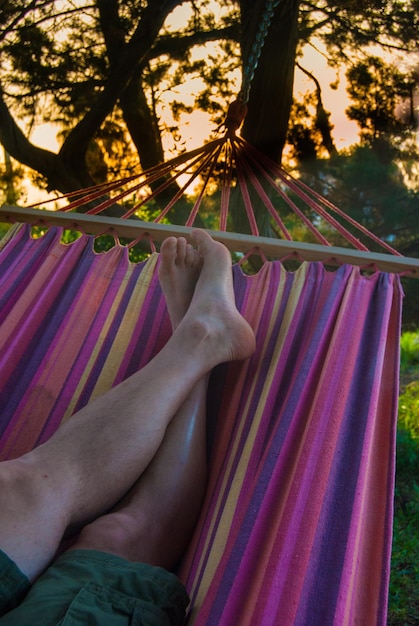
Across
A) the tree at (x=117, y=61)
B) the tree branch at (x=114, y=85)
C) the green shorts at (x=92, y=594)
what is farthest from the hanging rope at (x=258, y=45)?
the green shorts at (x=92, y=594)

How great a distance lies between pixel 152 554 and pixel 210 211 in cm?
265

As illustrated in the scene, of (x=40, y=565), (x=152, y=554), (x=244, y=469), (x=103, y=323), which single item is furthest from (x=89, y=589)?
(x=103, y=323)

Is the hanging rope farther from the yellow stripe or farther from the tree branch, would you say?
the tree branch

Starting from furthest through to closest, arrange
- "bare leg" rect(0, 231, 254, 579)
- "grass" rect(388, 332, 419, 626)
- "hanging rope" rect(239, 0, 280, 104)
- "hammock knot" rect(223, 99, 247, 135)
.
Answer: "grass" rect(388, 332, 419, 626) < "hammock knot" rect(223, 99, 247, 135) < "hanging rope" rect(239, 0, 280, 104) < "bare leg" rect(0, 231, 254, 579)

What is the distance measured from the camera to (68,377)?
4.20ft

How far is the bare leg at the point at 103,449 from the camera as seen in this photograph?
0.75 m

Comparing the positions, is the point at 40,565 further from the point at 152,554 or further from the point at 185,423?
the point at 185,423

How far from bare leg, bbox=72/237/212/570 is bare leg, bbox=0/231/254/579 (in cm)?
4

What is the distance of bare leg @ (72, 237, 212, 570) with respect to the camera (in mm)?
881

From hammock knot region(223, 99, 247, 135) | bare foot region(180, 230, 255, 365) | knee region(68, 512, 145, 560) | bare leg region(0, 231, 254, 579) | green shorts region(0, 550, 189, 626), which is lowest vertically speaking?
green shorts region(0, 550, 189, 626)

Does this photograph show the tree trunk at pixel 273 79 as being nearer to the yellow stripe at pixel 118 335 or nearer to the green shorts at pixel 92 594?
the yellow stripe at pixel 118 335

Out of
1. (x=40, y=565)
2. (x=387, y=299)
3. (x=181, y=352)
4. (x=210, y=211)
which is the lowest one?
(x=40, y=565)

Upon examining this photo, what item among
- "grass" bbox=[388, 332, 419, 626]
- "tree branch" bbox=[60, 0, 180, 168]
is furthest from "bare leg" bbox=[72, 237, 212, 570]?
"tree branch" bbox=[60, 0, 180, 168]

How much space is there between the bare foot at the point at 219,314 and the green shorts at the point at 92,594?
47cm
